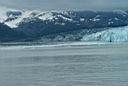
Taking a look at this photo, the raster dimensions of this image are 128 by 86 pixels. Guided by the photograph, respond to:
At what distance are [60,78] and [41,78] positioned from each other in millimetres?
1057

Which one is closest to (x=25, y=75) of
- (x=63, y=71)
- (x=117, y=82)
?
(x=63, y=71)

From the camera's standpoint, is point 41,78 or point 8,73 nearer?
point 41,78

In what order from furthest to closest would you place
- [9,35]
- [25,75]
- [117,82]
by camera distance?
[9,35], [25,75], [117,82]

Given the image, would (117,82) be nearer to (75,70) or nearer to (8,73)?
(75,70)

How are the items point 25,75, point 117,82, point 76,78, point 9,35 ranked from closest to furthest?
point 117,82 → point 76,78 → point 25,75 → point 9,35

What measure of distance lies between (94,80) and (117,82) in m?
1.78

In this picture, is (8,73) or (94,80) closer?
(94,80)

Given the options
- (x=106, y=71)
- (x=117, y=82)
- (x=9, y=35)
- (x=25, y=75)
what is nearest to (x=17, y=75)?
(x=25, y=75)

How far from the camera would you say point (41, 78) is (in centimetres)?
2934

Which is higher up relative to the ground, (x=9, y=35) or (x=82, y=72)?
(x=82, y=72)

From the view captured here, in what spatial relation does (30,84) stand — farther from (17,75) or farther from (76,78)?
(17,75)

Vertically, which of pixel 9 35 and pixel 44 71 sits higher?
pixel 44 71

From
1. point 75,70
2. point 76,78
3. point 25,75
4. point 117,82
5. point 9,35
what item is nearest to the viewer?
point 117,82

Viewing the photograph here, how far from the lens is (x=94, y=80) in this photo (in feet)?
90.2
